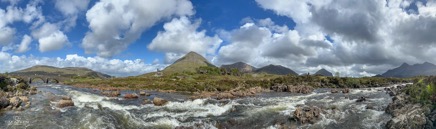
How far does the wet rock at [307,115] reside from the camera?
42156 mm

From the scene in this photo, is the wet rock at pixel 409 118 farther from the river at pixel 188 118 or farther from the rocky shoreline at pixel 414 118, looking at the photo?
the river at pixel 188 118

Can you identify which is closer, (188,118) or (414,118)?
(414,118)

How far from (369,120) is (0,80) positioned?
74.4 metres

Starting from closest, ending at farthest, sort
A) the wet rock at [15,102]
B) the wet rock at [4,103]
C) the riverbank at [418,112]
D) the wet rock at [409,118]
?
the riverbank at [418,112] < the wet rock at [409,118] < the wet rock at [4,103] < the wet rock at [15,102]

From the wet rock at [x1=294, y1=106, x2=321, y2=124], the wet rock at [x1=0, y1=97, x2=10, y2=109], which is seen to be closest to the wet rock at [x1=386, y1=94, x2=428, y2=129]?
the wet rock at [x1=294, y1=106, x2=321, y2=124]

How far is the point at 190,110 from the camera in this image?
5212cm

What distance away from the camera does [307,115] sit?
42719 millimetres

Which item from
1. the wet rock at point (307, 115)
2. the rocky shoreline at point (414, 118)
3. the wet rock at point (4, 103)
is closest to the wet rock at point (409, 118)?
the rocky shoreline at point (414, 118)

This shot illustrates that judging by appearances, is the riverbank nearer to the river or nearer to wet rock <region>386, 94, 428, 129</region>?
wet rock <region>386, 94, 428, 129</region>

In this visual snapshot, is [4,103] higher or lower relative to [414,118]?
higher

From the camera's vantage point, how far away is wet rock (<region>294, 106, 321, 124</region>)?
1660 inches

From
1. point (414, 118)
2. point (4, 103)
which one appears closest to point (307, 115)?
point (414, 118)

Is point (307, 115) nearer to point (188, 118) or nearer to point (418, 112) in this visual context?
point (418, 112)

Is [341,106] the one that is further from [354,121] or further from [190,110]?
[190,110]
